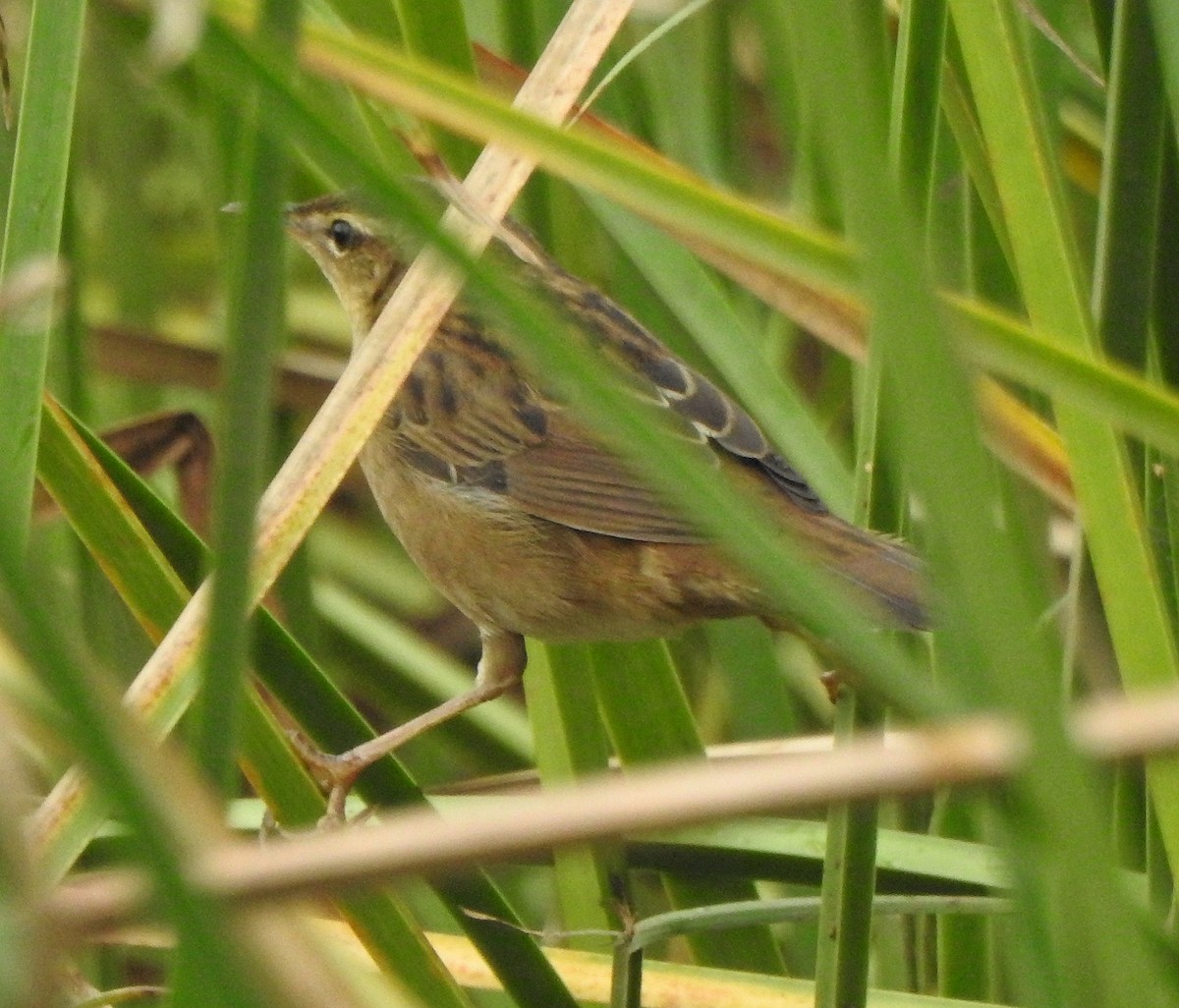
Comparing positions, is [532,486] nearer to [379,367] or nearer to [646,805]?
[379,367]

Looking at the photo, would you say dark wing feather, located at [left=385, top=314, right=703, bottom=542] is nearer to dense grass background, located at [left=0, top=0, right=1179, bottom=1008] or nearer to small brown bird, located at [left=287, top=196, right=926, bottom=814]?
small brown bird, located at [left=287, top=196, right=926, bottom=814]

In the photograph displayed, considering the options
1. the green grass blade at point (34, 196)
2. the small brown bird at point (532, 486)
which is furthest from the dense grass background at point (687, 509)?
the small brown bird at point (532, 486)

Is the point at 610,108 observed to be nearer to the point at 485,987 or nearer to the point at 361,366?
the point at 361,366

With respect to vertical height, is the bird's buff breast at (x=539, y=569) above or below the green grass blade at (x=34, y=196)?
above

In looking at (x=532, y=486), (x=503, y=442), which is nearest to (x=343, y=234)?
(x=503, y=442)

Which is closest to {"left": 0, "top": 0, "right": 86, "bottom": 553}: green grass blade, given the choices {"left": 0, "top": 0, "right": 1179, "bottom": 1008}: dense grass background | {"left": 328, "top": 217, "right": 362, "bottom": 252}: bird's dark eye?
{"left": 0, "top": 0, "right": 1179, "bottom": 1008}: dense grass background

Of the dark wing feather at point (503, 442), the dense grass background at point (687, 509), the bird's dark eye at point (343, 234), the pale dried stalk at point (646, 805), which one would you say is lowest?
the pale dried stalk at point (646, 805)

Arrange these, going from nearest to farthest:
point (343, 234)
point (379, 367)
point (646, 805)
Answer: point (646, 805) < point (379, 367) < point (343, 234)

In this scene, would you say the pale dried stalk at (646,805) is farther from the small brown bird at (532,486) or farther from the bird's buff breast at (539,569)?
the bird's buff breast at (539,569)
